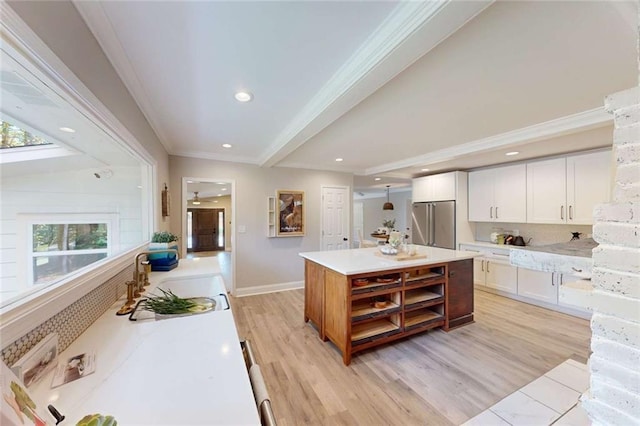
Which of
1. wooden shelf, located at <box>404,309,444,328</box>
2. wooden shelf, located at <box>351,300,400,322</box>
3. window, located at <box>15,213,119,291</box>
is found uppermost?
window, located at <box>15,213,119,291</box>

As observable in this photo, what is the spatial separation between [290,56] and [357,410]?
2.43 metres

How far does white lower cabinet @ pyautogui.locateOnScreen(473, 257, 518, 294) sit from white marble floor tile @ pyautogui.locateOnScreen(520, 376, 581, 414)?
2.76 metres

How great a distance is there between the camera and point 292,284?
4633 mm

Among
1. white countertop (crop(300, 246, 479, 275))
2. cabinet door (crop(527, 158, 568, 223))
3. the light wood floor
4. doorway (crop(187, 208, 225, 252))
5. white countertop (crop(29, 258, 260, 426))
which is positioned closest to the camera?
white countertop (crop(29, 258, 260, 426))

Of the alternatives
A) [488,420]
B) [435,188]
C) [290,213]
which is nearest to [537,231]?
[435,188]

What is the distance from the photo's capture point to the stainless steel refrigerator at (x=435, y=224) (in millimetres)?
4730

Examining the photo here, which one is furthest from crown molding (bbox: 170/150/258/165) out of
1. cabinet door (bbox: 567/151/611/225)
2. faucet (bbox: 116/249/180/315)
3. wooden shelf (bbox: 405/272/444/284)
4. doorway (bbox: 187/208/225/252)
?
doorway (bbox: 187/208/225/252)

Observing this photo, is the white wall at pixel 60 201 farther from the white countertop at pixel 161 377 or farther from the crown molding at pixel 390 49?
the crown molding at pixel 390 49

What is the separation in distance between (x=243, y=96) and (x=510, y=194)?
4.40 m

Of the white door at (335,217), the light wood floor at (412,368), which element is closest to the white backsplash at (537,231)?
the light wood floor at (412,368)

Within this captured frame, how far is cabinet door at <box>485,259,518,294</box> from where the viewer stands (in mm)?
3881

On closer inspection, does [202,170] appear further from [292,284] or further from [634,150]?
[634,150]

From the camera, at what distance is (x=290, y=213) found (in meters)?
4.59

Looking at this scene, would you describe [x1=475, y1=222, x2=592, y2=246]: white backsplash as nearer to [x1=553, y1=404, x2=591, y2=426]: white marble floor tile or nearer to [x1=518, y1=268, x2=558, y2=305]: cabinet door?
[x1=518, y1=268, x2=558, y2=305]: cabinet door
